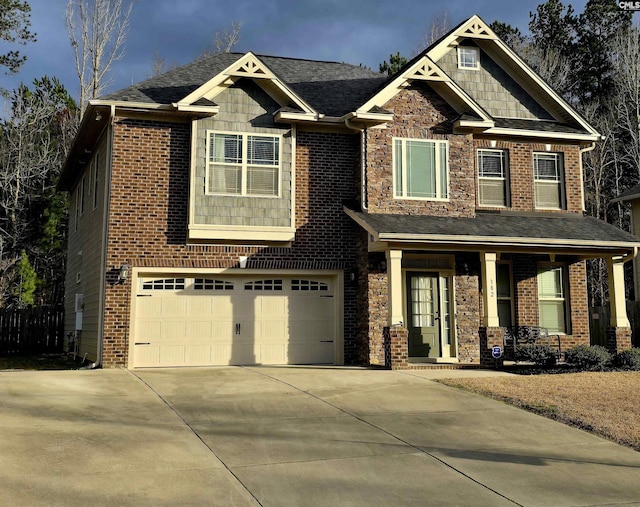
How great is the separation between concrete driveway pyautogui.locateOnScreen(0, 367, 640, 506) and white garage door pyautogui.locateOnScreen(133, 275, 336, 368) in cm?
346

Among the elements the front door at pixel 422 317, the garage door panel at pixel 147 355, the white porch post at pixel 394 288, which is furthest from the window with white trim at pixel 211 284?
the front door at pixel 422 317

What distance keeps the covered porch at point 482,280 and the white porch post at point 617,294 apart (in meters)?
0.02

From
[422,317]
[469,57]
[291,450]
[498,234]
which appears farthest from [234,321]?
[469,57]

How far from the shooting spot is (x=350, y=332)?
15586 mm

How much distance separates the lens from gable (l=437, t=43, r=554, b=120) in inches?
699

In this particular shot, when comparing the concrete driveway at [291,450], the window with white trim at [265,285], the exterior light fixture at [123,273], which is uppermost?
Result: the exterior light fixture at [123,273]

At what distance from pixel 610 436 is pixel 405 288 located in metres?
8.29

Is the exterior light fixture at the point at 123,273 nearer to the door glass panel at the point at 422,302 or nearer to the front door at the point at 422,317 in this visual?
the front door at the point at 422,317

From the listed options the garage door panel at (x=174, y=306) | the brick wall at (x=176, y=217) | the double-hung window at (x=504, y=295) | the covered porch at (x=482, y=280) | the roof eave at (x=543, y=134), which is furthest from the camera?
the double-hung window at (x=504, y=295)

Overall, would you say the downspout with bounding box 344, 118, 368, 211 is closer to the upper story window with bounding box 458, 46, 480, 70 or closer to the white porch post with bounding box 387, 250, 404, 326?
the white porch post with bounding box 387, 250, 404, 326

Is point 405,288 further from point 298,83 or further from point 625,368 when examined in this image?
point 298,83

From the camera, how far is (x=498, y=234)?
14.6 meters

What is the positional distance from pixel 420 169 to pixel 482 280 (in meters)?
3.04

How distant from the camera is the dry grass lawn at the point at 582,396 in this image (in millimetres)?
8605
